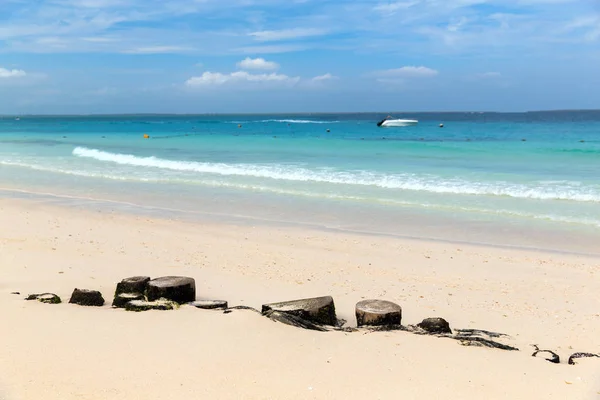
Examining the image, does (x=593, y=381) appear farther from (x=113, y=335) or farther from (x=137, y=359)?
(x=113, y=335)

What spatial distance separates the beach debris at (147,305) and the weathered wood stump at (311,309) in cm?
94

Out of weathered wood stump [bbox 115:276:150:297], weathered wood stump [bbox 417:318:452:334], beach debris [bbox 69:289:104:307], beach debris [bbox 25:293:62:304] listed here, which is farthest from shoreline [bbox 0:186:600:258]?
beach debris [bbox 25:293:62:304]

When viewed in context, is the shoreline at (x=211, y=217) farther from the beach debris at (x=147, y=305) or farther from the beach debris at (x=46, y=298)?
the beach debris at (x=46, y=298)

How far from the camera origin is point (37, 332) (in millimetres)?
4891

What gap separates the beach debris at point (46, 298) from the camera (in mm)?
5820

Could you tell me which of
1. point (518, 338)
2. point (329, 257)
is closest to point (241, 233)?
point (329, 257)

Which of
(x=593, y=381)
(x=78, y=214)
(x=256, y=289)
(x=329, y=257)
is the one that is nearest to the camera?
(x=593, y=381)

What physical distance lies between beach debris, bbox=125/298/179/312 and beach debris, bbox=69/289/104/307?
0.35 metres

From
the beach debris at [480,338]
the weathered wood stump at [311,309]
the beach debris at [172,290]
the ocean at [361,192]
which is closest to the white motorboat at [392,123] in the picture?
the ocean at [361,192]

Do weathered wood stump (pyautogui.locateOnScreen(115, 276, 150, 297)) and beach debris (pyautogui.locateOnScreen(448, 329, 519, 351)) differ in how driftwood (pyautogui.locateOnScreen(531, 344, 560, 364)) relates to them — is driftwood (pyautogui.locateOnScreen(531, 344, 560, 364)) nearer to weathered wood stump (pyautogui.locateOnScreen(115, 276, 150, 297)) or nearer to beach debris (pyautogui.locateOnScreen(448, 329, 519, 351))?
beach debris (pyautogui.locateOnScreen(448, 329, 519, 351))

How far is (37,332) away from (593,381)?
14.3 ft

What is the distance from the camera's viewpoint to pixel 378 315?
5426mm

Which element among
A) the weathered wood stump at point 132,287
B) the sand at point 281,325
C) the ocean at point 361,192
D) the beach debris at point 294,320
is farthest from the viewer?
the ocean at point 361,192

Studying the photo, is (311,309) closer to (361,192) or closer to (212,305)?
(212,305)
